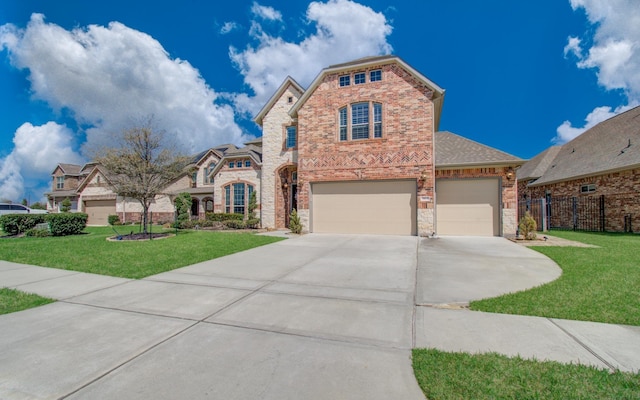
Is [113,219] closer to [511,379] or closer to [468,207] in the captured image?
[468,207]

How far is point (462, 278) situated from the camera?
5.80m

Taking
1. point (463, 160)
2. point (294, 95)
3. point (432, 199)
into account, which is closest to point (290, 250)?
point (432, 199)

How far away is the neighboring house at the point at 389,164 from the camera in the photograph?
43.2 ft

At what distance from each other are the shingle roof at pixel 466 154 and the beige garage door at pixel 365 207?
2.20 metres

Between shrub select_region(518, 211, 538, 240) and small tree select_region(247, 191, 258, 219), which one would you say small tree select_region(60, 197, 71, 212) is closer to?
small tree select_region(247, 191, 258, 219)

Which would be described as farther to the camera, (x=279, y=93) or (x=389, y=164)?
(x=279, y=93)

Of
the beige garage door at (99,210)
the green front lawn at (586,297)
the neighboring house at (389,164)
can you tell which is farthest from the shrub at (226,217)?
the green front lawn at (586,297)

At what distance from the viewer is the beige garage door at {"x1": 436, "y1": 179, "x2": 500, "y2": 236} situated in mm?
13102

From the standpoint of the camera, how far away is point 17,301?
4539mm

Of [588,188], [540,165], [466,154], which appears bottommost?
[588,188]

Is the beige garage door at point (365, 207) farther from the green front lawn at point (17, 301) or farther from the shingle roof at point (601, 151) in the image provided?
the shingle roof at point (601, 151)

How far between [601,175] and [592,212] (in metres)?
2.21

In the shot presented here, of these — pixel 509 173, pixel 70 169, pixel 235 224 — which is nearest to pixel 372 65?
pixel 509 173

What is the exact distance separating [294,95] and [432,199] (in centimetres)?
1098
